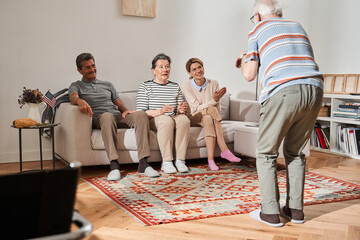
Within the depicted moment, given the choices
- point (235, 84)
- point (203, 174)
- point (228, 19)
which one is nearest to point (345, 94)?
point (235, 84)

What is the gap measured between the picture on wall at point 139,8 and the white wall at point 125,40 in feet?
0.24

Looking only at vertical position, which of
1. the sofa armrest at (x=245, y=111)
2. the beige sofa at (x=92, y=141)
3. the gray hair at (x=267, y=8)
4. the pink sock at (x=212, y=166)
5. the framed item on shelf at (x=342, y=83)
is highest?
the gray hair at (x=267, y=8)

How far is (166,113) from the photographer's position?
12.2 feet

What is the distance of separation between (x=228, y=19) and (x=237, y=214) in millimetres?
3219

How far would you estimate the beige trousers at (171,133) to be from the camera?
3516 millimetres

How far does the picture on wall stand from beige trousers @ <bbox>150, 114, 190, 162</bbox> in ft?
4.71

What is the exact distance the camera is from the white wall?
397 centimetres

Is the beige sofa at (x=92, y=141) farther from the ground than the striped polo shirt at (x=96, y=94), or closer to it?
closer to it

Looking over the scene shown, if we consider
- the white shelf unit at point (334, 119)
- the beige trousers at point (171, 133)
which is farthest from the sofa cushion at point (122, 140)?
the white shelf unit at point (334, 119)

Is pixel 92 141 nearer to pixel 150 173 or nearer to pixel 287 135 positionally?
pixel 150 173

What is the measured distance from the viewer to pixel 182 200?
105 inches

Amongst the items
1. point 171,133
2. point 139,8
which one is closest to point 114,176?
point 171,133

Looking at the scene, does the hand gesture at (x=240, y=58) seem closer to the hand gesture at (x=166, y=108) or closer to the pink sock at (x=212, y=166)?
the hand gesture at (x=166, y=108)

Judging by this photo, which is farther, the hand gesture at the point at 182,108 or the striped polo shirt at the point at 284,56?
the hand gesture at the point at 182,108
